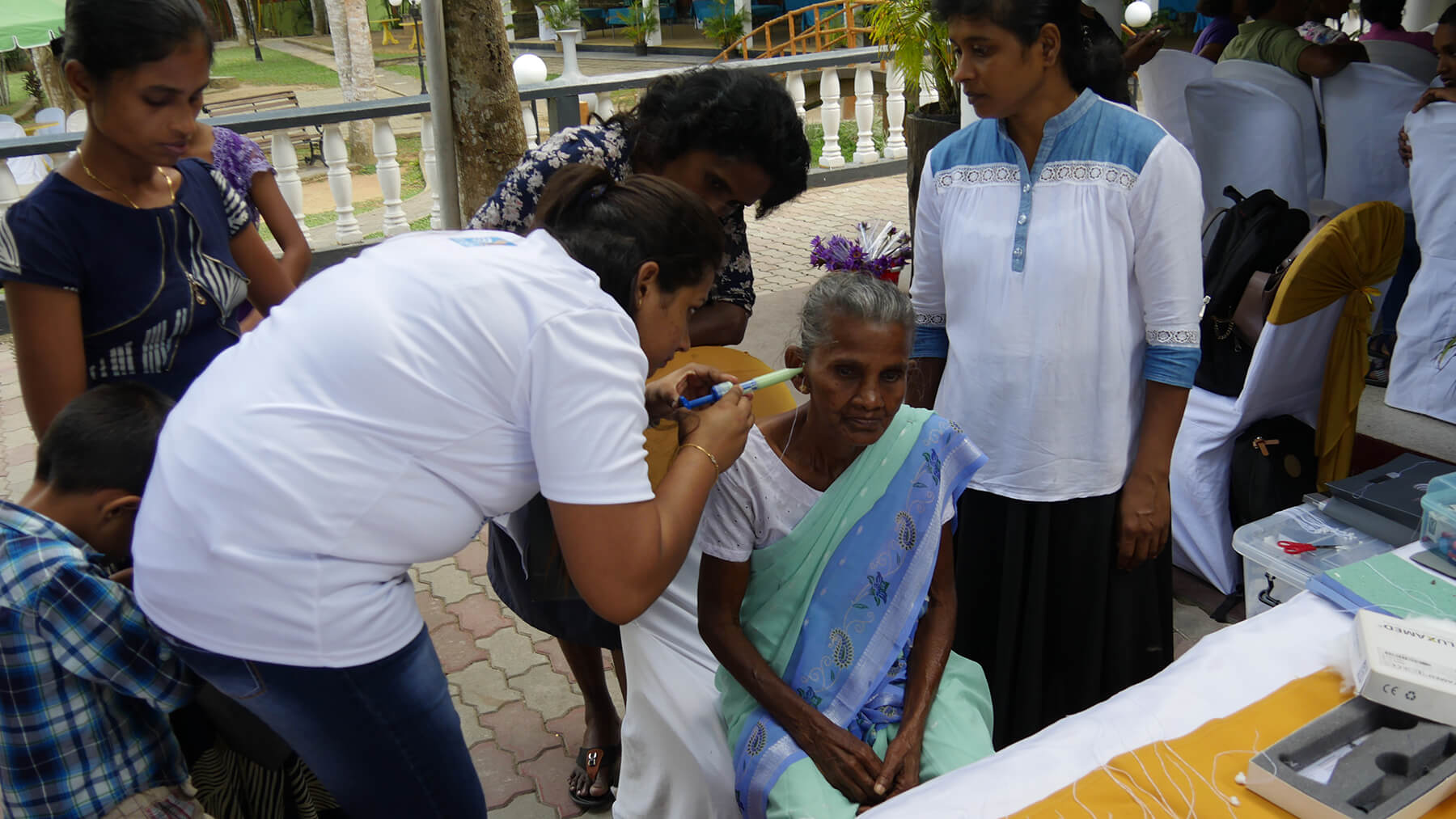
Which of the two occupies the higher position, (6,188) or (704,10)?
(704,10)

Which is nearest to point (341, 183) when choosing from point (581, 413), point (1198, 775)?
point (581, 413)

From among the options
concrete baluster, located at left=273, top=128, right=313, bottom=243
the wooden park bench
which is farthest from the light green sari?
the wooden park bench

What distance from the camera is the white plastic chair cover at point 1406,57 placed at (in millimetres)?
4621

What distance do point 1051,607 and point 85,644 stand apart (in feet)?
5.74

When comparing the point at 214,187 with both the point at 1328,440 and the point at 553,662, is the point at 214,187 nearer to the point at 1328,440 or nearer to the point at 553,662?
the point at 553,662

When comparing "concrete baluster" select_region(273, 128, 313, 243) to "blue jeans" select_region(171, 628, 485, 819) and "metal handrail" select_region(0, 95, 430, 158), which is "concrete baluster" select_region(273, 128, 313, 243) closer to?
"metal handrail" select_region(0, 95, 430, 158)

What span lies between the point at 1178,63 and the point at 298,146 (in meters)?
14.4

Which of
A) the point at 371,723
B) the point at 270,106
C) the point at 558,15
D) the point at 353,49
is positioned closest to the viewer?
the point at 371,723

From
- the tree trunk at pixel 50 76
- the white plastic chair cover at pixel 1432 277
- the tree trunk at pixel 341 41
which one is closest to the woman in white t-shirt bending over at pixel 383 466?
the white plastic chair cover at pixel 1432 277

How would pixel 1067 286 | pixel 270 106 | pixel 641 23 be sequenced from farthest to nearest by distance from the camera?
1. pixel 641 23
2. pixel 270 106
3. pixel 1067 286

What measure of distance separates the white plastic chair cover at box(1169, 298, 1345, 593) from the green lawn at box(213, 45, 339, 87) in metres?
22.5

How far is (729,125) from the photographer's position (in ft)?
6.77

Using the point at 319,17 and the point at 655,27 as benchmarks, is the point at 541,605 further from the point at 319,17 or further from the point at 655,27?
the point at 319,17

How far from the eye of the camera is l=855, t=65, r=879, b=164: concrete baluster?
8648 millimetres
